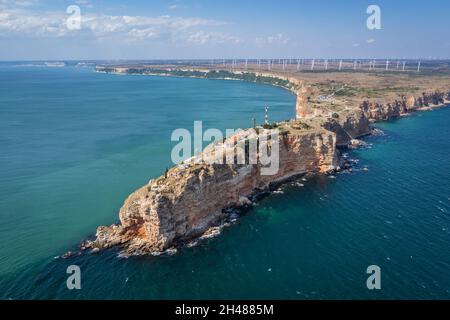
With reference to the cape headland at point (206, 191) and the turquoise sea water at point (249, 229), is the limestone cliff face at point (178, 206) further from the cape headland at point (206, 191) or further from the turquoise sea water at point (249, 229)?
the turquoise sea water at point (249, 229)

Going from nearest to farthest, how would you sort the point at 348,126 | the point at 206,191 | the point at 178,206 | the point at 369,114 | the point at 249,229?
1. the point at 178,206
2. the point at 249,229
3. the point at 206,191
4. the point at 348,126
5. the point at 369,114

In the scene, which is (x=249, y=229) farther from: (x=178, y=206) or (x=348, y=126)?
(x=348, y=126)

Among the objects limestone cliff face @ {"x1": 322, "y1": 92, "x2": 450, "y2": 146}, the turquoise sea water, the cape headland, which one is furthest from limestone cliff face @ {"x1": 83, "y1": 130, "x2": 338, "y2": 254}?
limestone cliff face @ {"x1": 322, "y1": 92, "x2": 450, "y2": 146}

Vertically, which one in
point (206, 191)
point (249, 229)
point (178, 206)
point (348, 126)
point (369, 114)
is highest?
point (348, 126)

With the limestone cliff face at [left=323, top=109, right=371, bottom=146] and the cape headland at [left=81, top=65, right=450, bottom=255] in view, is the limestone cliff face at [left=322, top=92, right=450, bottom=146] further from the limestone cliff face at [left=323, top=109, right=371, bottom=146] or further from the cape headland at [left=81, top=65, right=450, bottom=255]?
the cape headland at [left=81, top=65, right=450, bottom=255]

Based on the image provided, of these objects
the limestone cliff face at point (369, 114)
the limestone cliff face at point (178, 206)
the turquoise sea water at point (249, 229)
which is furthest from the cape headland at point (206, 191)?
the turquoise sea water at point (249, 229)

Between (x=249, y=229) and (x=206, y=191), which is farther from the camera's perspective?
(x=206, y=191)

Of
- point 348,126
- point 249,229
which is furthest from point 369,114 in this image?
point 249,229
